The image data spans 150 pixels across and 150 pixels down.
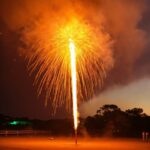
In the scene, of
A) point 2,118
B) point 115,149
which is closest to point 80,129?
point 115,149

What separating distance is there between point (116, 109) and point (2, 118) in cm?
4075

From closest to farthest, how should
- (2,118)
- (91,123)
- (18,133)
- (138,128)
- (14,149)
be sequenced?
(14,149)
(18,133)
(138,128)
(91,123)
(2,118)

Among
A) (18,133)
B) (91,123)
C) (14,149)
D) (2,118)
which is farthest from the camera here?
(2,118)

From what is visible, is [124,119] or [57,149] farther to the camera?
[124,119]

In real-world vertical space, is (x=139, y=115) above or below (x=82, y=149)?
above

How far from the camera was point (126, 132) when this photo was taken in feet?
176

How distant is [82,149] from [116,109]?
39.1 m

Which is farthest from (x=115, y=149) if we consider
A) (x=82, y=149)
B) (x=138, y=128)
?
(x=138, y=128)

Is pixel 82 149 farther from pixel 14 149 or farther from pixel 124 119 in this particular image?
pixel 124 119

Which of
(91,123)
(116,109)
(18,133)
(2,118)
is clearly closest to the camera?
(18,133)

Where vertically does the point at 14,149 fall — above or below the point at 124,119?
below

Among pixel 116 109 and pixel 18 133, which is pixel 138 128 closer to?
pixel 116 109

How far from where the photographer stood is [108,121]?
195 feet

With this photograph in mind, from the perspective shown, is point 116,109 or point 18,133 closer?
point 18,133
